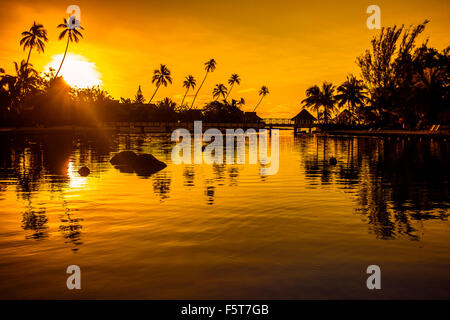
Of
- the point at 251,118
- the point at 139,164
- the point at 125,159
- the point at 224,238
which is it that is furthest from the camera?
the point at 251,118

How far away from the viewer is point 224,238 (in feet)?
24.3

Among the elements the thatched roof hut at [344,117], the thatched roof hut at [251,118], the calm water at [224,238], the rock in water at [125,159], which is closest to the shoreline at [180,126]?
the thatched roof hut at [251,118]

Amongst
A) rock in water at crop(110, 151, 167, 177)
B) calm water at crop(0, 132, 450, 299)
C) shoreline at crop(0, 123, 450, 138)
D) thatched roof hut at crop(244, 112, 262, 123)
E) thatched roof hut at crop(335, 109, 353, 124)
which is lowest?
calm water at crop(0, 132, 450, 299)

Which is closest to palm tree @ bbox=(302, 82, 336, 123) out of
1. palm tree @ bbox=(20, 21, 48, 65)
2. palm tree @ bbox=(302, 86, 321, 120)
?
palm tree @ bbox=(302, 86, 321, 120)

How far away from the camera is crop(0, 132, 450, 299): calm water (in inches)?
205

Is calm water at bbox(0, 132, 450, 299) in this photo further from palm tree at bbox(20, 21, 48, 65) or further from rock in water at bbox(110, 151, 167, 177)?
palm tree at bbox(20, 21, 48, 65)

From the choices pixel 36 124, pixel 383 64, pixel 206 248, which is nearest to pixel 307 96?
pixel 383 64

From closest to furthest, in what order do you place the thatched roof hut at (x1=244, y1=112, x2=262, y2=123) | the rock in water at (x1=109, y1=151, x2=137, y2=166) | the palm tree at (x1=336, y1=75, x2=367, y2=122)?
the rock in water at (x1=109, y1=151, x2=137, y2=166) → the palm tree at (x1=336, y1=75, x2=367, y2=122) → the thatched roof hut at (x1=244, y1=112, x2=262, y2=123)

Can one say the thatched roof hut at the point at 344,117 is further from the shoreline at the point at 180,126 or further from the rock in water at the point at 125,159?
the rock in water at the point at 125,159

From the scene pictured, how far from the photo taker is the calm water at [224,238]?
5.22 metres

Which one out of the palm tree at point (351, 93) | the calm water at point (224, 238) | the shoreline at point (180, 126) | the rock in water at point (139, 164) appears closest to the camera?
the calm water at point (224, 238)

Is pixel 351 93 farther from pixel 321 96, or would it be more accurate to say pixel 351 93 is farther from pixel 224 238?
pixel 224 238

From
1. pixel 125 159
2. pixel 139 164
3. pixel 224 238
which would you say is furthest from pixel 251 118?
pixel 224 238

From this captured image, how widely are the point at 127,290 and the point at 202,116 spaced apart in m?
87.8
